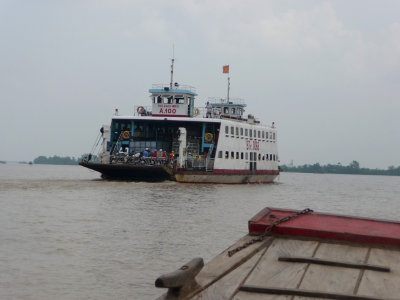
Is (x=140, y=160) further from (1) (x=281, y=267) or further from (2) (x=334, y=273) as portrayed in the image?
(2) (x=334, y=273)

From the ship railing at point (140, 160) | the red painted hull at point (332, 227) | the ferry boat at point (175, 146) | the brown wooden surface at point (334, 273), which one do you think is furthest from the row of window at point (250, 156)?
the brown wooden surface at point (334, 273)

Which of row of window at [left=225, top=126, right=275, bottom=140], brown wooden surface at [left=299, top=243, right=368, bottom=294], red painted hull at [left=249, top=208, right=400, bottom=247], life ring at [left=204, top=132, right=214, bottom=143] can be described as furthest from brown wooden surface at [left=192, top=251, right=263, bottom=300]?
row of window at [left=225, top=126, right=275, bottom=140]

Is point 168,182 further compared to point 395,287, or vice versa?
point 168,182

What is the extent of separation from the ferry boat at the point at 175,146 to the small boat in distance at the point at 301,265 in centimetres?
2984

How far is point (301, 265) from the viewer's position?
519 cm

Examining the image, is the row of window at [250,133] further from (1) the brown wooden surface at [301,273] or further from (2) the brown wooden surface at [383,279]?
(2) the brown wooden surface at [383,279]

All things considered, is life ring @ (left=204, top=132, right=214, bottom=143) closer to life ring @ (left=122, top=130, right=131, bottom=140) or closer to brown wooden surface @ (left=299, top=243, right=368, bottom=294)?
life ring @ (left=122, top=130, right=131, bottom=140)

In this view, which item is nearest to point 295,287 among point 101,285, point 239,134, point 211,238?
point 101,285

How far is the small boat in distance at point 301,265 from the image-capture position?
4559 mm

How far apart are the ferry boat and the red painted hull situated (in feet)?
96.4

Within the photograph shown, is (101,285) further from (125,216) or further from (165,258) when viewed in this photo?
(125,216)

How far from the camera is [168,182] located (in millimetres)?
38250

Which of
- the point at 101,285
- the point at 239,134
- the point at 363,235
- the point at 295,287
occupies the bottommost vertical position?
the point at 101,285

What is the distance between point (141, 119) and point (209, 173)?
638 centimetres
